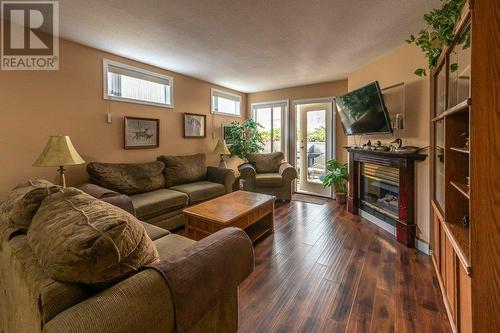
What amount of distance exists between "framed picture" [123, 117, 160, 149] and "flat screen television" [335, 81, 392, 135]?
9.85ft

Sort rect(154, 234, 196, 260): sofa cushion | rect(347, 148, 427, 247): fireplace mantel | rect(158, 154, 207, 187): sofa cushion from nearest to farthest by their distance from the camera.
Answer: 1. rect(154, 234, 196, 260): sofa cushion
2. rect(347, 148, 427, 247): fireplace mantel
3. rect(158, 154, 207, 187): sofa cushion

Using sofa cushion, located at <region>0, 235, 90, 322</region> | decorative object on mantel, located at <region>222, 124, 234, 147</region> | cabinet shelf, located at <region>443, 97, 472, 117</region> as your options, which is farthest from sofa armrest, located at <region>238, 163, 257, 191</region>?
sofa cushion, located at <region>0, 235, 90, 322</region>

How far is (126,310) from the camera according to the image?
2.43 ft

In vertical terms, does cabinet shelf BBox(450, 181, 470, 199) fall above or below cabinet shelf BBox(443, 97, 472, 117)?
below

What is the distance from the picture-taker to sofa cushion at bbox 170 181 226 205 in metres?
3.24

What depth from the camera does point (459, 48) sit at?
1389 millimetres

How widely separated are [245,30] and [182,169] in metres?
2.21

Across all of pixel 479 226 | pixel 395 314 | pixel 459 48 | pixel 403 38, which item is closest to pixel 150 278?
pixel 479 226

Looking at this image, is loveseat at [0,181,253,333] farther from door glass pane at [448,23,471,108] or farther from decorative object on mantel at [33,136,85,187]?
door glass pane at [448,23,471,108]

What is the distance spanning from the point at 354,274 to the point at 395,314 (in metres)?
0.47

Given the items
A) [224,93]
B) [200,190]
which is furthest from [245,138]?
[200,190]

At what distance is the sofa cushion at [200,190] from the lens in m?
Answer: 3.24

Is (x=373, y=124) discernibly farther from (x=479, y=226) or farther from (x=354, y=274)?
(x=479, y=226)

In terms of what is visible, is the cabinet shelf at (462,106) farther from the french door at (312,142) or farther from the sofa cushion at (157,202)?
the french door at (312,142)
